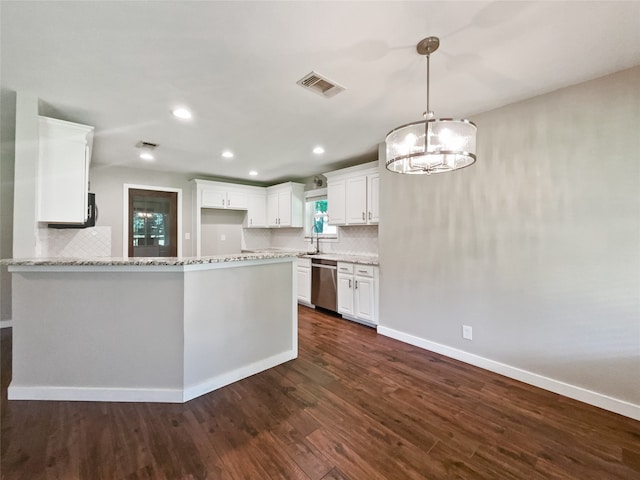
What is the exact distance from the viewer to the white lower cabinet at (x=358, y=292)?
3615 mm

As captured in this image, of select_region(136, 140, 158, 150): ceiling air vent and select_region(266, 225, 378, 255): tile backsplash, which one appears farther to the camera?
select_region(266, 225, 378, 255): tile backsplash

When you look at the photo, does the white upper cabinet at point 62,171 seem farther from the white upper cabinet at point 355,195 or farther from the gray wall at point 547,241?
the gray wall at point 547,241

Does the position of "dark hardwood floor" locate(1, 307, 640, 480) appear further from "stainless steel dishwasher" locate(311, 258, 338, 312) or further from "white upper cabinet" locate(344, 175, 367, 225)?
"white upper cabinet" locate(344, 175, 367, 225)

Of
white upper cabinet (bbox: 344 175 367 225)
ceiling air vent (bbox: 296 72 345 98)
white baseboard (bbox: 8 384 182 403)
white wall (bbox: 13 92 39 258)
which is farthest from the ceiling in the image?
white baseboard (bbox: 8 384 182 403)

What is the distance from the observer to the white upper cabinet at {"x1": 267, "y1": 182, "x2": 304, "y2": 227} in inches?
213

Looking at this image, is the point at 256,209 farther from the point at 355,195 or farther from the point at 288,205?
the point at 355,195

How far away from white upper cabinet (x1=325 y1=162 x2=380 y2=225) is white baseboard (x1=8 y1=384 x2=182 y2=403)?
9.77ft

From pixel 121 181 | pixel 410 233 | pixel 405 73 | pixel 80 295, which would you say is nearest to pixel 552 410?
pixel 410 233

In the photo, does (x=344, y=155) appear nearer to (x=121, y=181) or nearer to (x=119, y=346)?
(x=119, y=346)

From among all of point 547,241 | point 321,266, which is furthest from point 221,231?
point 547,241

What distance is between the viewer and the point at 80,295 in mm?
2049

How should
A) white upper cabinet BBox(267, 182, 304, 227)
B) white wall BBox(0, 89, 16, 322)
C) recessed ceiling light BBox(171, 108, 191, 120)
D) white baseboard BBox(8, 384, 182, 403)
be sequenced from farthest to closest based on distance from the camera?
white upper cabinet BBox(267, 182, 304, 227) < white wall BBox(0, 89, 16, 322) < recessed ceiling light BBox(171, 108, 191, 120) < white baseboard BBox(8, 384, 182, 403)

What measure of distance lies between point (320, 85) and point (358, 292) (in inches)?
104

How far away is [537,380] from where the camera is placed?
229 cm
